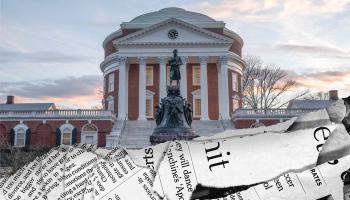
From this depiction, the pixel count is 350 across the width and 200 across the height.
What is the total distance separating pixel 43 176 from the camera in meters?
1.63

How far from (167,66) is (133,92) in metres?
4.34

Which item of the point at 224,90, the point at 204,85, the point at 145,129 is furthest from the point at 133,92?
the point at 224,90

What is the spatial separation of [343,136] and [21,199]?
105cm

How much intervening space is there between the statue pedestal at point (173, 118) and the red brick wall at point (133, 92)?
80.4ft

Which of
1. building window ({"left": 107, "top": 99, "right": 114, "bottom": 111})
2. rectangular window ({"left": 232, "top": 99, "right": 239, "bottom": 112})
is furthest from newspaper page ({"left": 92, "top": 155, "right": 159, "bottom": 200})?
building window ({"left": 107, "top": 99, "right": 114, "bottom": 111})

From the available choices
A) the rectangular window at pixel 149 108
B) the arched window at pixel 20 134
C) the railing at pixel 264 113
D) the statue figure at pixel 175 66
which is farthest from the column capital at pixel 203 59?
the statue figure at pixel 175 66

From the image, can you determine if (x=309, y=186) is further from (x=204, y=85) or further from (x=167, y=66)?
(x=167, y=66)

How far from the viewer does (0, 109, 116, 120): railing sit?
41750mm

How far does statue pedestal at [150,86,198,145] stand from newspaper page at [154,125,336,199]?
19.3 metres

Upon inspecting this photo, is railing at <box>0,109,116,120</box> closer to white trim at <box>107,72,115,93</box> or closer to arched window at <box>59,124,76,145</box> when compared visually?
arched window at <box>59,124,76,145</box>

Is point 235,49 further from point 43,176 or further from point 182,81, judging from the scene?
point 43,176

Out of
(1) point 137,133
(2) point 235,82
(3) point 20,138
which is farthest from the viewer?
(2) point 235,82

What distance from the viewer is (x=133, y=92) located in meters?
48.0

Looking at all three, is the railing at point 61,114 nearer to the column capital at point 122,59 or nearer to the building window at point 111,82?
the column capital at point 122,59
